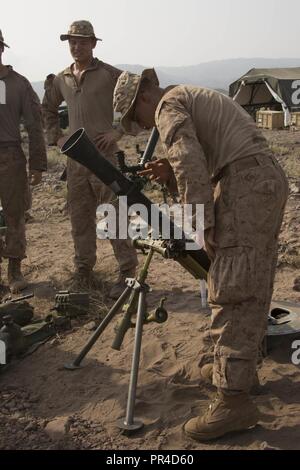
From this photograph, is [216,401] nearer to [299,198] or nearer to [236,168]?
[236,168]

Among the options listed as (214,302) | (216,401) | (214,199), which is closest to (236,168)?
→ (214,199)

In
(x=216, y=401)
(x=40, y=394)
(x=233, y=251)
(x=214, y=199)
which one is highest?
Result: (x=214, y=199)

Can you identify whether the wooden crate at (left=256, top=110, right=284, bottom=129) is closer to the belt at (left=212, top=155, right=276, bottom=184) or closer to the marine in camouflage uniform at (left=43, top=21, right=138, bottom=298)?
the marine in camouflage uniform at (left=43, top=21, right=138, bottom=298)

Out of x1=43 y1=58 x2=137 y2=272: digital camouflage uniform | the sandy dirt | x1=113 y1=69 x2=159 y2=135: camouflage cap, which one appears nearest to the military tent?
x1=43 y1=58 x2=137 y2=272: digital camouflage uniform

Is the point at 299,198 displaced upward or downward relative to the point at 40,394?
upward

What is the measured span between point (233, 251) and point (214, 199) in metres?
0.28

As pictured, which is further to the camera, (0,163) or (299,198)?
(299,198)

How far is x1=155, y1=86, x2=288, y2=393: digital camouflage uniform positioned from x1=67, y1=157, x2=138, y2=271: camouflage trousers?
7.36ft

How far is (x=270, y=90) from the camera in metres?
20.8

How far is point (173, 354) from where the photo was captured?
13.1 feet

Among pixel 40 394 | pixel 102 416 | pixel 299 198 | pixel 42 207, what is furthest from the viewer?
pixel 42 207

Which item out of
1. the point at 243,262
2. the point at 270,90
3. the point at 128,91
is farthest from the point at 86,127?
the point at 270,90

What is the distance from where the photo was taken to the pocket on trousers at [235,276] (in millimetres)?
2873

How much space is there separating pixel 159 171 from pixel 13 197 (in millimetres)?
2856
